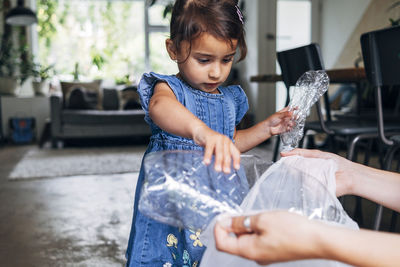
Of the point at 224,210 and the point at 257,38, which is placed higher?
the point at 257,38

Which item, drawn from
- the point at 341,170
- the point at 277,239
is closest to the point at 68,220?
the point at 341,170

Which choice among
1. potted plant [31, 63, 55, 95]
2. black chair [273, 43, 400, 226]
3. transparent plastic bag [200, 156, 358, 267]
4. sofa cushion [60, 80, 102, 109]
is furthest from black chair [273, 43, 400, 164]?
potted plant [31, 63, 55, 95]

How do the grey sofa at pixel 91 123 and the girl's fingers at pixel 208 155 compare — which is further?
the grey sofa at pixel 91 123

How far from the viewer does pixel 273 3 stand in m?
5.62

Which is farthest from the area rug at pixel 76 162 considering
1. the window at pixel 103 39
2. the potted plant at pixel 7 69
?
the window at pixel 103 39

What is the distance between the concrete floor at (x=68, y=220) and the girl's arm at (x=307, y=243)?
1.20 m

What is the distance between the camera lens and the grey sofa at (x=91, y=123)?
4773mm

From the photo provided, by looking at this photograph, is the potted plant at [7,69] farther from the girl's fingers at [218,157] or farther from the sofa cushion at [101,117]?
the girl's fingers at [218,157]

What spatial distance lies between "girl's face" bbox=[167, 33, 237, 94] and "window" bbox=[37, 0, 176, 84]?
576cm

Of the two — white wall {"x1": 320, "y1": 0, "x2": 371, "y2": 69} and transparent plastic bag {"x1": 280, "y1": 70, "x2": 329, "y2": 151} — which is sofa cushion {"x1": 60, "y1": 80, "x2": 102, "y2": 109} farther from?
transparent plastic bag {"x1": 280, "y1": 70, "x2": 329, "y2": 151}

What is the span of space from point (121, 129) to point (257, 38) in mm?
2342

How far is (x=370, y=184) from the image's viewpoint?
75 centimetres

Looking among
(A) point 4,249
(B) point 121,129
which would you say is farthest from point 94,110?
(A) point 4,249

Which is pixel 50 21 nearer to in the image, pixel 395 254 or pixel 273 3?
pixel 273 3
